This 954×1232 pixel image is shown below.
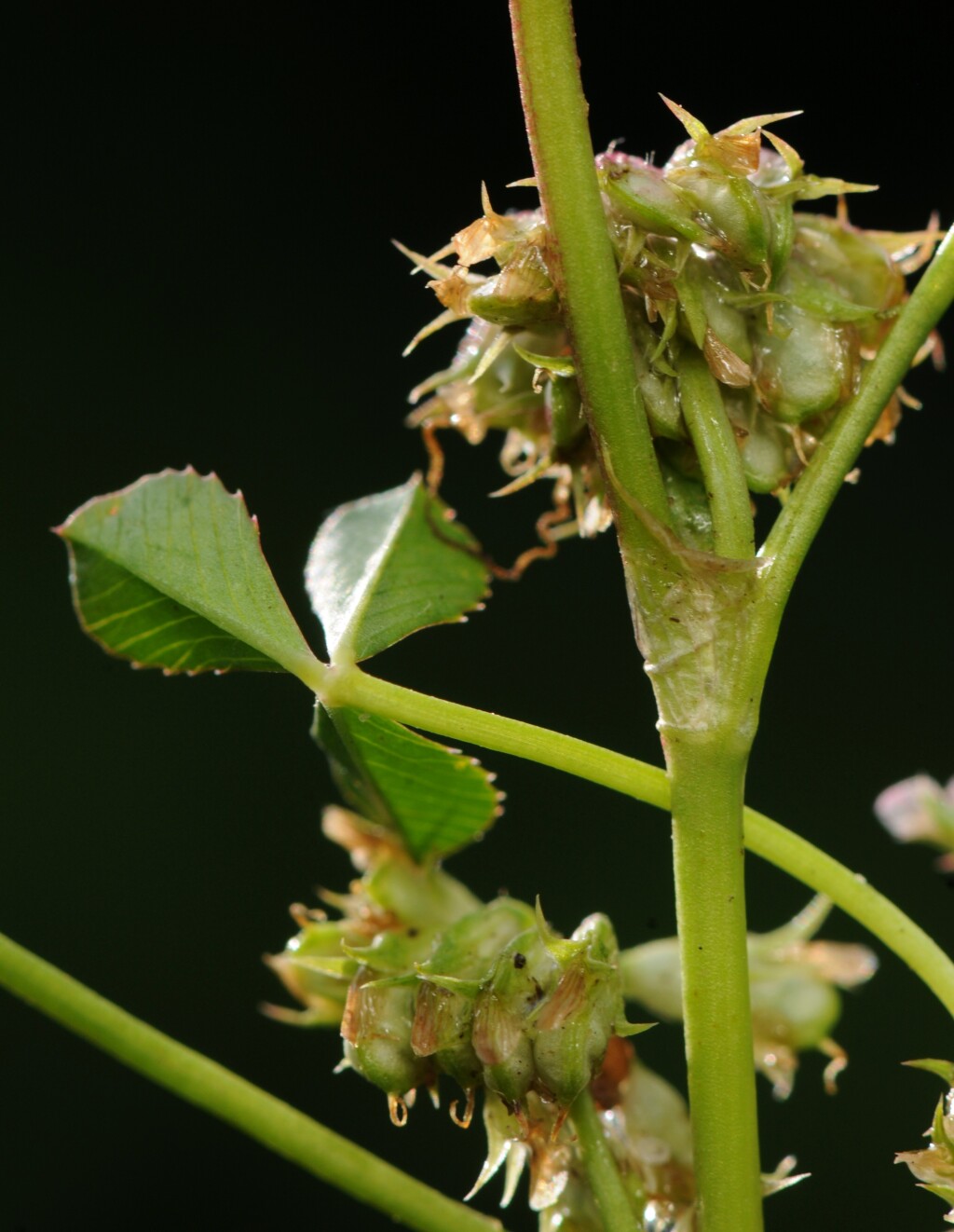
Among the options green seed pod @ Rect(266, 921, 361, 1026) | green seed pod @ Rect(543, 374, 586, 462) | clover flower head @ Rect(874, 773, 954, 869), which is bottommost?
green seed pod @ Rect(266, 921, 361, 1026)

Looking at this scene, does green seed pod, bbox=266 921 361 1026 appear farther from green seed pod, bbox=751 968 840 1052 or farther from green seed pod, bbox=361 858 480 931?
green seed pod, bbox=751 968 840 1052

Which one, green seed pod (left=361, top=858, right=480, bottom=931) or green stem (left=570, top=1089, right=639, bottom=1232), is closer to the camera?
green stem (left=570, top=1089, right=639, bottom=1232)


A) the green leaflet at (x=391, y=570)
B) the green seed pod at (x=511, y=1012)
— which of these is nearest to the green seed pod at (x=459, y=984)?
the green seed pod at (x=511, y=1012)

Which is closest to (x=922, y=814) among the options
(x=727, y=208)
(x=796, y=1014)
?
(x=796, y=1014)

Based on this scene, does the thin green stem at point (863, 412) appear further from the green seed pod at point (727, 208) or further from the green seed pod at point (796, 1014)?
the green seed pod at point (796, 1014)

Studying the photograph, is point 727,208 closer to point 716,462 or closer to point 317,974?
point 716,462

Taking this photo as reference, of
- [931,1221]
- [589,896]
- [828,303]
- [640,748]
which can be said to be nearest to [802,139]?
[640,748]

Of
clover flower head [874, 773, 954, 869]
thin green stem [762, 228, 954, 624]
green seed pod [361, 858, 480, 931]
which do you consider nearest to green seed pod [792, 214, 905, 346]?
thin green stem [762, 228, 954, 624]
